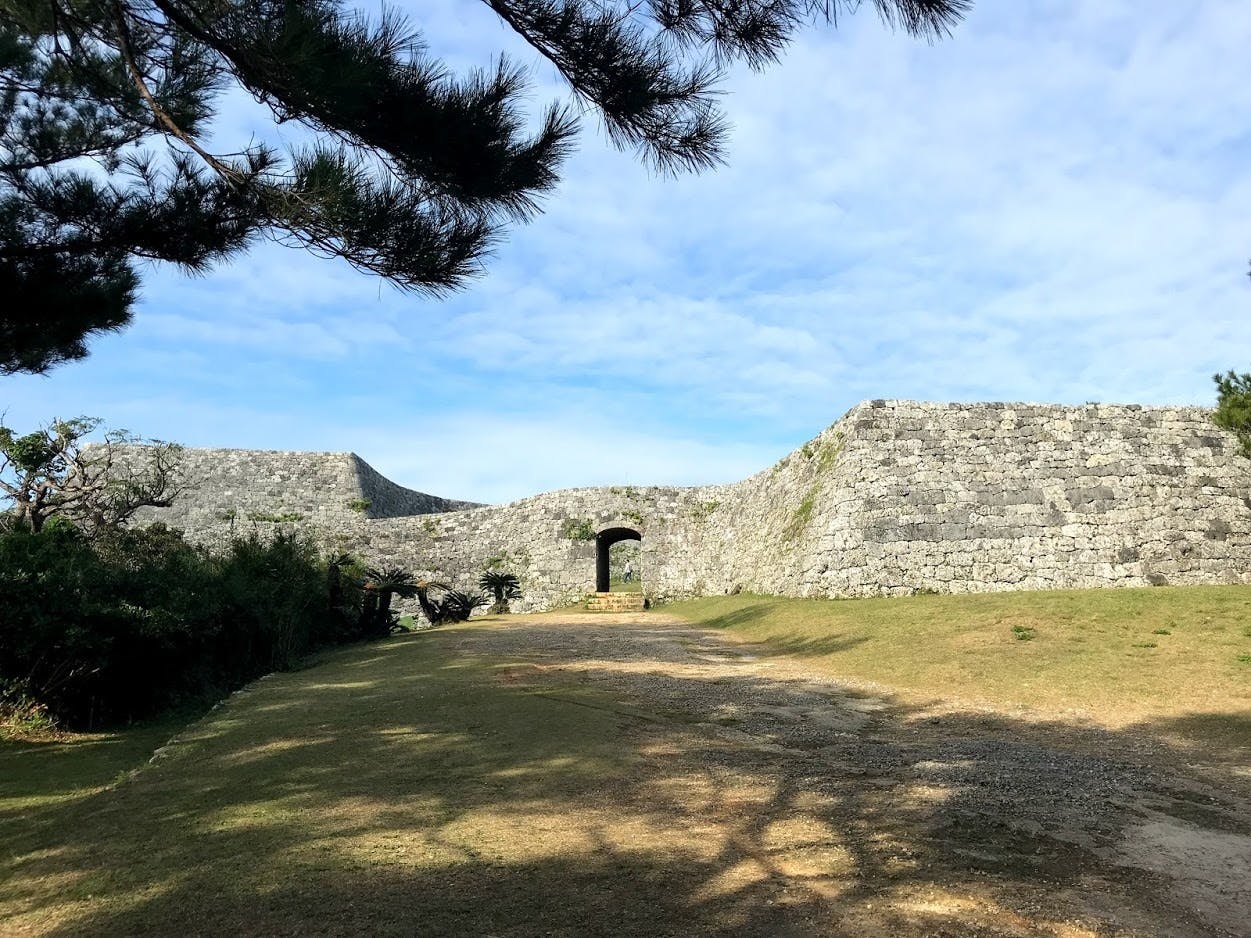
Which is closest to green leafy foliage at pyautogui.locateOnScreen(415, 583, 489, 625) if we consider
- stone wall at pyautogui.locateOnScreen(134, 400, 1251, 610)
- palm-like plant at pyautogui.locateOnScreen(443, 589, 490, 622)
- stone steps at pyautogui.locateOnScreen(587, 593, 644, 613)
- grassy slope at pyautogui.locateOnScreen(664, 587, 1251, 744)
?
palm-like plant at pyautogui.locateOnScreen(443, 589, 490, 622)

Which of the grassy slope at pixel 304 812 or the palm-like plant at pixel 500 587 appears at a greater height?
the palm-like plant at pixel 500 587

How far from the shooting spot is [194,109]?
6.54 metres

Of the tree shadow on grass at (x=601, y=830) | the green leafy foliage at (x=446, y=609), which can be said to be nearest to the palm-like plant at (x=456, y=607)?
the green leafy foliage at (x=446, y=609)

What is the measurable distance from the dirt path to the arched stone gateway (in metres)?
16.9

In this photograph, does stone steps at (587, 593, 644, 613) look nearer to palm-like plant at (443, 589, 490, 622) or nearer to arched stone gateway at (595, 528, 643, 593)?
arched stone gateway at (595, 528, 643, 593)

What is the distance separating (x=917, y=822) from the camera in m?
3.76

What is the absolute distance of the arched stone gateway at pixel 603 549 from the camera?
78.3ft

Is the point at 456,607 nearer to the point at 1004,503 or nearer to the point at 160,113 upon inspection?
the point at 1004,503

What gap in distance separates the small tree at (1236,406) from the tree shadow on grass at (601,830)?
11.9m

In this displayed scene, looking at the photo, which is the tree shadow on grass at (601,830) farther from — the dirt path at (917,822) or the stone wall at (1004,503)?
the stone wall at (1004,503)

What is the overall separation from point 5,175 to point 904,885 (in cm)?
854

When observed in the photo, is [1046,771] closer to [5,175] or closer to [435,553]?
[5,175]

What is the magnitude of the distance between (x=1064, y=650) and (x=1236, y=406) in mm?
9400

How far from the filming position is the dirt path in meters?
2.85
